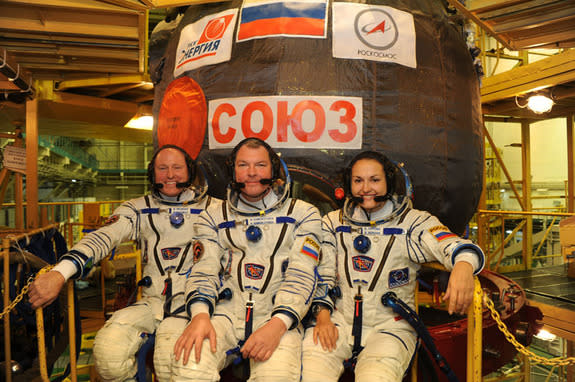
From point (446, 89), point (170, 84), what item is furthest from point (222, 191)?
point (446, 89)

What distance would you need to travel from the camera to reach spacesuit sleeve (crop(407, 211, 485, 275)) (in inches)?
88.7

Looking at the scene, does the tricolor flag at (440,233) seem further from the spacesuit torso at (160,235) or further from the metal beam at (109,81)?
the metal beam at (109,81)

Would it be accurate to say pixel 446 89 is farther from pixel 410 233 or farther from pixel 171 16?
pixel 171 16

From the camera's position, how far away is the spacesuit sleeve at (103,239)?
264cm

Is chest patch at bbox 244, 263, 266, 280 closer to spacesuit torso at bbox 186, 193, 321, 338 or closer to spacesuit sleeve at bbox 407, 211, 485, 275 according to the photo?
spacesuit torso at bbox 186, 193, 321, 338

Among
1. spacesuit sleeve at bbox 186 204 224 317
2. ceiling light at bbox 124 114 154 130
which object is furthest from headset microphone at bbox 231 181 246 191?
ceiling light at bbox 124 114 154 130

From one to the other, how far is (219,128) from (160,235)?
1.11 metres

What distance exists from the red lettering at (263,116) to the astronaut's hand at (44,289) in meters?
1.81

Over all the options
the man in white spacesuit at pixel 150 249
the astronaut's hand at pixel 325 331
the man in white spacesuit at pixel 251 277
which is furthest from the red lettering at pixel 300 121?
the astronaut's hand at pixel 325 331

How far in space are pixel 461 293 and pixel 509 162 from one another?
49.2 ft

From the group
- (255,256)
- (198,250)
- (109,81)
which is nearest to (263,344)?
(255,256)

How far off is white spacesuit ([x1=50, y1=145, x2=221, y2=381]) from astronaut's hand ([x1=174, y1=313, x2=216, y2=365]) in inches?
23.2

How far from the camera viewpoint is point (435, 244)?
8.00 feet

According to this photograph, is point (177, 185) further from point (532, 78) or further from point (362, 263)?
point (532, 78)
